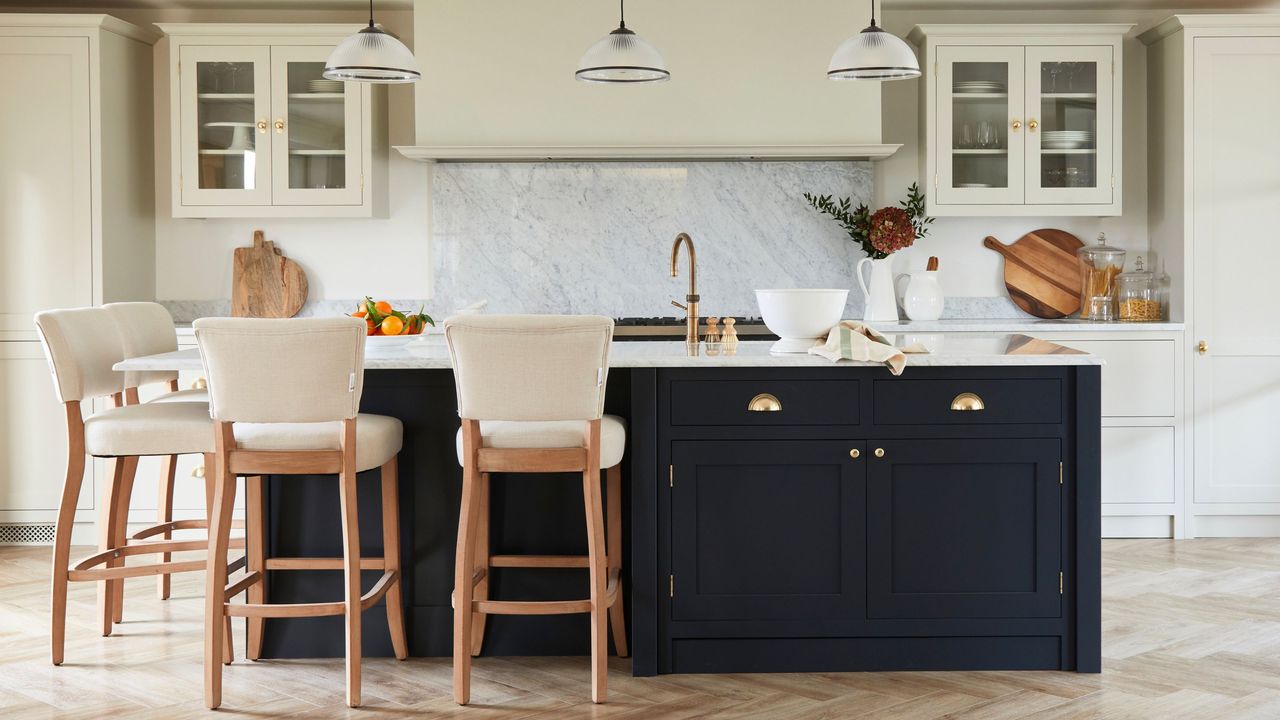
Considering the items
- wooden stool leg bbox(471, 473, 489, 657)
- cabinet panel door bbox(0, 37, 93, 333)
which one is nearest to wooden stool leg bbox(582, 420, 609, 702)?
wooden stool leg bbox(471, 473, 489, 657)

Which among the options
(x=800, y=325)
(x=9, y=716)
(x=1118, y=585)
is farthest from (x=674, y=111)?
(x=9, y=716)

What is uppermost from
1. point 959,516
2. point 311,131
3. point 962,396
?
point 311,131

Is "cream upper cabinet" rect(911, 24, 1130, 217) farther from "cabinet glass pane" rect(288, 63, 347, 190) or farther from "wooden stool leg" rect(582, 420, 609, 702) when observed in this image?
"wooden stool leg" rect(582, 420, 609, 702)

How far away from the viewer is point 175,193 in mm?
5109

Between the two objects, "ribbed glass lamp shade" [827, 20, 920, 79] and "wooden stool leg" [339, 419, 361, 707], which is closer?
"wooden stool leg" [339, 419, 361, 707]

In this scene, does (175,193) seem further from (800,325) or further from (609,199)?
(800,325)

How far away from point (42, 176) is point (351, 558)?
294cm

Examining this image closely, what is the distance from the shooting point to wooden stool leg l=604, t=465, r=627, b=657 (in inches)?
127

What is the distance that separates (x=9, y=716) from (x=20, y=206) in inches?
106

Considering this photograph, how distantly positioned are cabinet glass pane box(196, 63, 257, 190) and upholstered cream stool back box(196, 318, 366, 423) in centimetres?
249

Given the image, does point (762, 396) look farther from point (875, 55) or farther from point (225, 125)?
point (225, 125)

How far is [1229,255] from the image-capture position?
4941mm

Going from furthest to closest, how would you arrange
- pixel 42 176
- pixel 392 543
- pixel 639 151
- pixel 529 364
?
pixel 639 151
pixel 42 176
pixel 392 543
pixel 529 364

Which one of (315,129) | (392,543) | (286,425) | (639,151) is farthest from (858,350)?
(315,129)
